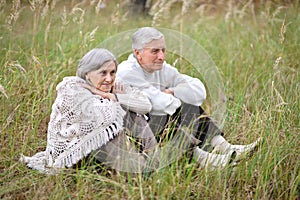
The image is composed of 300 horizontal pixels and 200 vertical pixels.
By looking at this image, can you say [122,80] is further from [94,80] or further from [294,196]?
[294,196]

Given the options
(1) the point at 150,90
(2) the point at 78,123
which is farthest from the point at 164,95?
(2) the point at 78,123

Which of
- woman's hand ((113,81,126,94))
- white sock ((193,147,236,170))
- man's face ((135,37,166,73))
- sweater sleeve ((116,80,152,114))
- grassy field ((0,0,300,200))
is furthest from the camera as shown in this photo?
man's face ((135,37,166,73))

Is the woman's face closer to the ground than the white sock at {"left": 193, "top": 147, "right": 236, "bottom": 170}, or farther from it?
farther from it

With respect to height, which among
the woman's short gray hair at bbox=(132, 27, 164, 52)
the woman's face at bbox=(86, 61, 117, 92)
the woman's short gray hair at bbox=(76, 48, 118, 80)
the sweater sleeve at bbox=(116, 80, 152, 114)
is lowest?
the sweater sleeve at bbox=(116, 80, 152, 114)

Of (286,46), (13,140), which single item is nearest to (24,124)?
(13,140)

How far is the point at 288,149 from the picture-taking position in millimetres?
2479

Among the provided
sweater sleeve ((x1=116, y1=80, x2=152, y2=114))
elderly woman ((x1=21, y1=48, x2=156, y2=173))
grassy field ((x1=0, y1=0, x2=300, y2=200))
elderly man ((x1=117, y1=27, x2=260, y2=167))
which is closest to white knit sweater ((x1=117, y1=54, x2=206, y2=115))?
elderly man ((x1=117, y1=27, x2=260, y2=167))

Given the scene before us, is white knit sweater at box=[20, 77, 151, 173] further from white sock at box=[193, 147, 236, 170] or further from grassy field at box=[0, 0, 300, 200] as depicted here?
white sock at box=[193, 147, 236, 170]

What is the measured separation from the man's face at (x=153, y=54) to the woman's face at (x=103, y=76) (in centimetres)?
33

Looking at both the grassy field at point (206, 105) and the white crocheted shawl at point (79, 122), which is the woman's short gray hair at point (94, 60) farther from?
the grassy field at point (206, 105)

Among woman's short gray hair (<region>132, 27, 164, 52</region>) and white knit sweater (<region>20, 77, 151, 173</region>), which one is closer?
white knit sweater (<region>20, 77, 151, 173</region>)

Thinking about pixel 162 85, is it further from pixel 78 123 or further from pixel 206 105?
pixel 78 123

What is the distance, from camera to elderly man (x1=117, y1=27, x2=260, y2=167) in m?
2.75

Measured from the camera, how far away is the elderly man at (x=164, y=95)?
2752 millimetres
